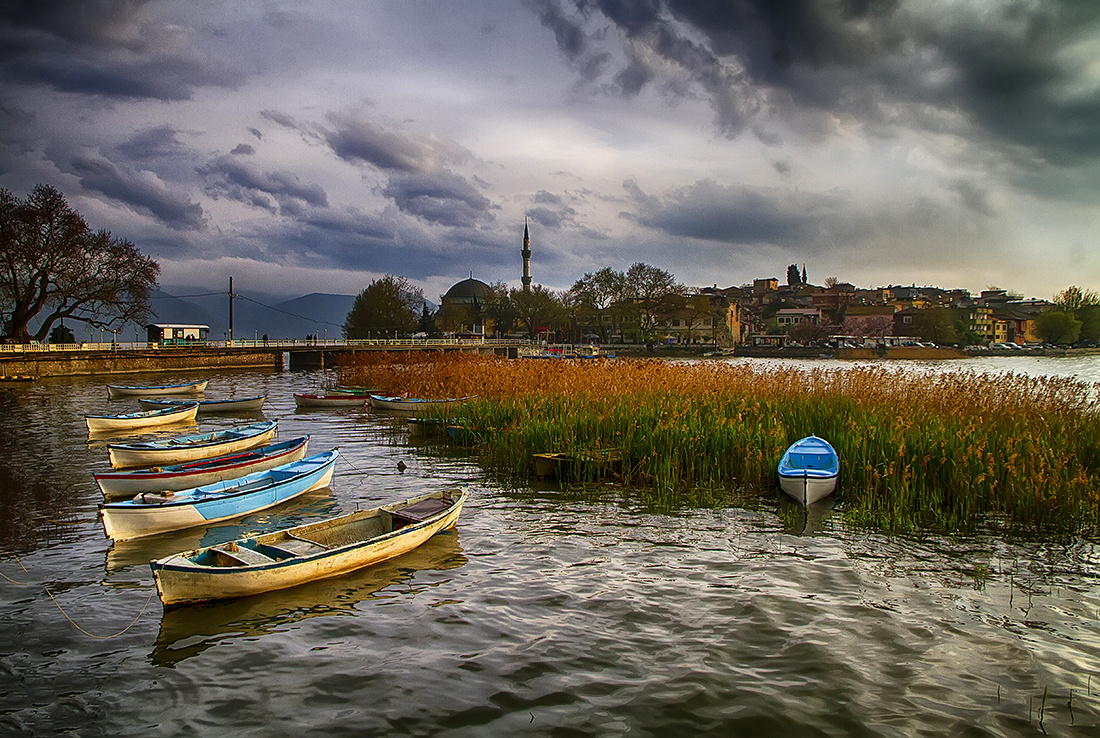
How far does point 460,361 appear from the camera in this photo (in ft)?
117

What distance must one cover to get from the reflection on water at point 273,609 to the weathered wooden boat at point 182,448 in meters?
10.3

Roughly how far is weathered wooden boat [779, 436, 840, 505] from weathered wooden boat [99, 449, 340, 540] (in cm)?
925

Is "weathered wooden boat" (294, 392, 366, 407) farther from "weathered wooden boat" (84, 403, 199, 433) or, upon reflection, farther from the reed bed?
the reed bed

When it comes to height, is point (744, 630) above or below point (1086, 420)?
below

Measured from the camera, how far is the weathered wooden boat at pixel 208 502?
10.8 metres

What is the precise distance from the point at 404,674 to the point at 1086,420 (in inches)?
585

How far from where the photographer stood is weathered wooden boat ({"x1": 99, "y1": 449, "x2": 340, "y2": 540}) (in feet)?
35.4

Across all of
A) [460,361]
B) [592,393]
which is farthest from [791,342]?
[592,393]

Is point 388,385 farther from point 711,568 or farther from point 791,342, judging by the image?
point 791,342

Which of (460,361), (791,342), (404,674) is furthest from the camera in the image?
(791,342)

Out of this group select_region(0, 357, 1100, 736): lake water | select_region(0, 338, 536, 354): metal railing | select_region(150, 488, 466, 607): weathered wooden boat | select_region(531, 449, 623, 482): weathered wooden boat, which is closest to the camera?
select_region(0, 357, 1100, 736): lake water

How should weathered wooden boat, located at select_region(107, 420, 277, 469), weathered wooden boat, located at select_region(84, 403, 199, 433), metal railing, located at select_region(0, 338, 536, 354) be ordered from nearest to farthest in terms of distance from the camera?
1. weathered wooden boat, located at select_region(107, 420, 277, 469)
2. weathered wooden boat, located at select_region(84, 403, 199, 433)
3. metal railing, located at select_region(0, 338, 536, 354)

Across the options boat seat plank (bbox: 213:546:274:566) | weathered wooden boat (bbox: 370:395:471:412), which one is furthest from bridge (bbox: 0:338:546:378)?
boat seat plank (bbox: 213:546:274:566)

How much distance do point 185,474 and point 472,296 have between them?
164066 mm
